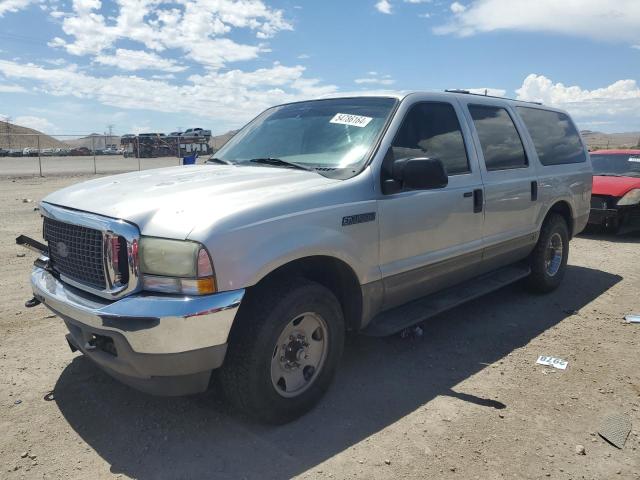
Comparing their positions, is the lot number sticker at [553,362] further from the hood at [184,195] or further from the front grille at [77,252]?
the front grille at [77,252]

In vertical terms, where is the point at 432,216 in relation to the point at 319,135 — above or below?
below

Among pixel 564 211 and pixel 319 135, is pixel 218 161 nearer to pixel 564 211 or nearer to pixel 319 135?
pixel 319 135

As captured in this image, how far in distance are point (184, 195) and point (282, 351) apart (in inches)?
42.3

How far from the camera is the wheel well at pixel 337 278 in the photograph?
127 inches

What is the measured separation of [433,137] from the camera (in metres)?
4.11

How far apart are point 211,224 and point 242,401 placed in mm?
1041

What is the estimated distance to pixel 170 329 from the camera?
8.38 feet

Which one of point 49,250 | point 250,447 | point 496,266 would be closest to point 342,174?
point 250,447

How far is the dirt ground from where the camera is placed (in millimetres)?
2809

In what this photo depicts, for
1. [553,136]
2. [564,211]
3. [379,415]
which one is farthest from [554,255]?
[379,415]

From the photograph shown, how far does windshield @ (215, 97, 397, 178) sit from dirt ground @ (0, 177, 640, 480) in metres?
1.59

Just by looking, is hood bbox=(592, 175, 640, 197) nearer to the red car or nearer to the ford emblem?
the red car

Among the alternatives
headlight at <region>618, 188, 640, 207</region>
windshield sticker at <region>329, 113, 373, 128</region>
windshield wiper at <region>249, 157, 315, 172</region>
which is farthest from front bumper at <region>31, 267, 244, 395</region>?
headlight at <region>618, 188, 640, 207</region>

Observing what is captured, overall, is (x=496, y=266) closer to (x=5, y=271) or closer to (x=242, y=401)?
(x=242, y=401)
